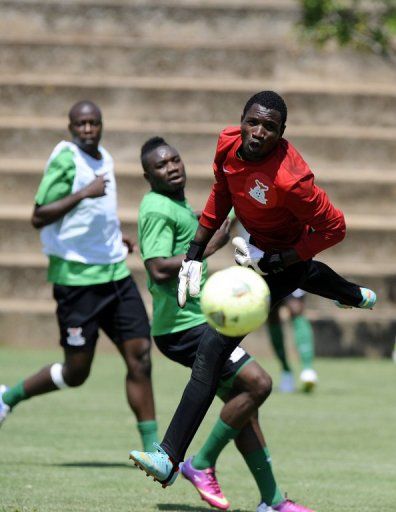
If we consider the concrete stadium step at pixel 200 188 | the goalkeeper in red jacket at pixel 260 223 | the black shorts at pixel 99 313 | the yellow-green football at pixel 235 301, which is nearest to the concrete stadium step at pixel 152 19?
the concrete stadium step at pixel 200 188

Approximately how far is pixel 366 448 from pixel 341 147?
427 inches

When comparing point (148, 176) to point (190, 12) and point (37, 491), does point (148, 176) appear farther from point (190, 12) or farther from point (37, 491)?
point (190, 12)

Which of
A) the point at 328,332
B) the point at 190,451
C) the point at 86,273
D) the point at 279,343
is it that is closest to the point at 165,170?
the point at 86,273

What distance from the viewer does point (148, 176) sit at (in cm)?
821

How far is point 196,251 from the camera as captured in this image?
22.9 ft

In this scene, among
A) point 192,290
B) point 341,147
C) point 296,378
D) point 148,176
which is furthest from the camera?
point 341,147

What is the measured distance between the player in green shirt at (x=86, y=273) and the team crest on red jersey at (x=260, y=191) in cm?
264

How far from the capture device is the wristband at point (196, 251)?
6.96 metres

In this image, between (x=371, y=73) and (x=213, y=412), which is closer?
(x=213, y=412)

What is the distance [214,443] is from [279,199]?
1767 mm

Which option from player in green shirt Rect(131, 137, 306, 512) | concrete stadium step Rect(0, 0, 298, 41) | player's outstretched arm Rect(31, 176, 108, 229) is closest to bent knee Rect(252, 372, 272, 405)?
player in green shirt Rect(131, 137, 306, 512)

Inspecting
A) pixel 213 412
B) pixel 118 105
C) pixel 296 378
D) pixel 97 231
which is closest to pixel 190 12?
pixel 118 105

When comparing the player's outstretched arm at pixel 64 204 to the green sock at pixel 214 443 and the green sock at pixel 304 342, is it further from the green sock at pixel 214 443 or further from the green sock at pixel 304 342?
the green sock at pixel 304 342

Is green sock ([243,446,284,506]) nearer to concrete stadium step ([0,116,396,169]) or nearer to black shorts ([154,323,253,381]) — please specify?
black shorts ([154,323,253,381])
